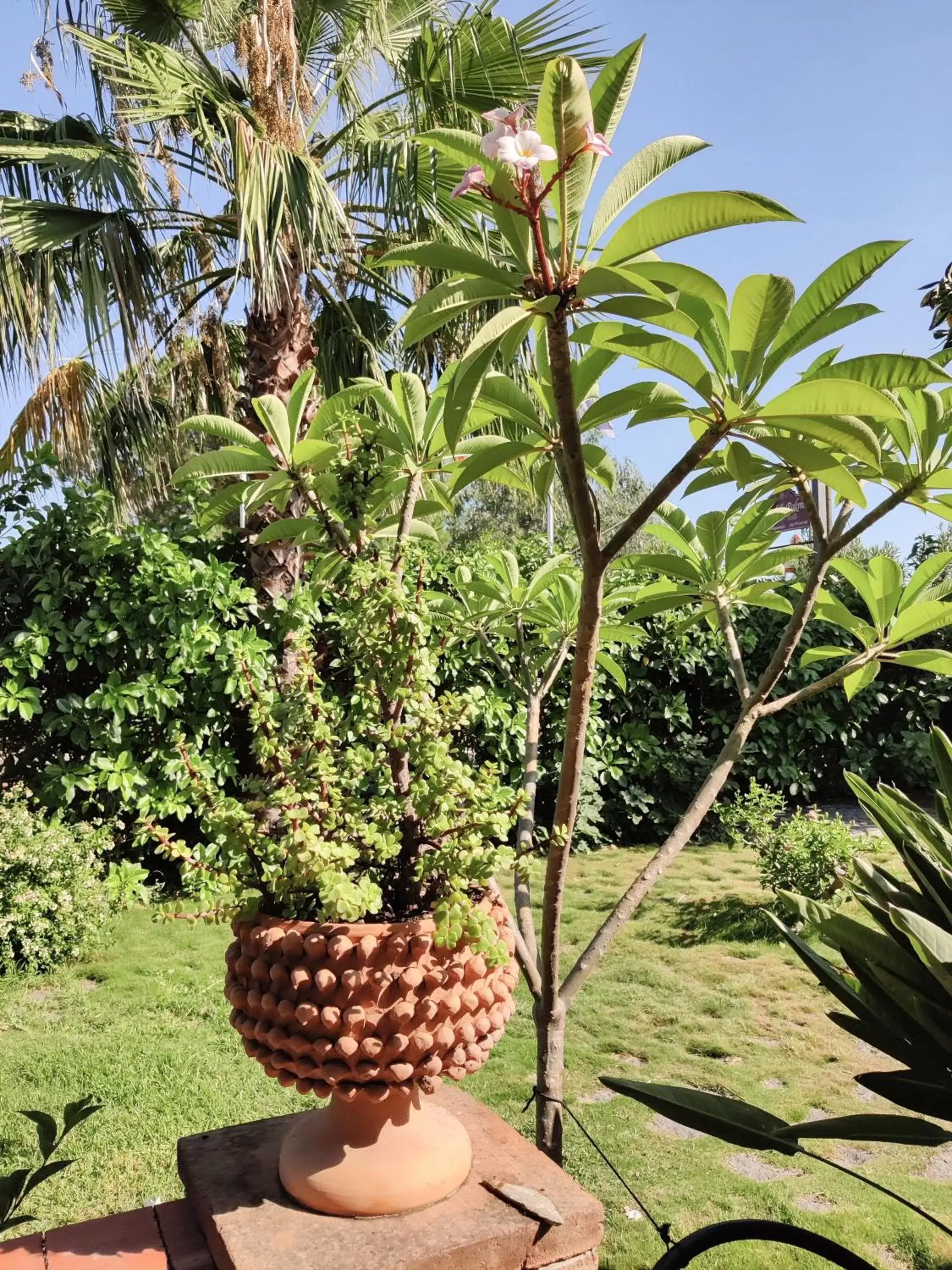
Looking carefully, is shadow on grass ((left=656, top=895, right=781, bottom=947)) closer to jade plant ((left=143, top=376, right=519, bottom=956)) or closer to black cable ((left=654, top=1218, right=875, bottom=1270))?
jade plant ((left=143, top=376, right=519, bottom=956))

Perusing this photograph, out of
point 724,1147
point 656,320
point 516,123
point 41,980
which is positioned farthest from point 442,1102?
point 41,980

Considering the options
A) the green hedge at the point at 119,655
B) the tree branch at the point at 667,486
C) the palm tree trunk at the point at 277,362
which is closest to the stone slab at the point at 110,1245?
the tree branch at the point at 667,486

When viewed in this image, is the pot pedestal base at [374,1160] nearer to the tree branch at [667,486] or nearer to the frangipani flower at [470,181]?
the tree branch at [667,486]

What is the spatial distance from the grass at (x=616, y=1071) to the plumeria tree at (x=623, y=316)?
1.48 m

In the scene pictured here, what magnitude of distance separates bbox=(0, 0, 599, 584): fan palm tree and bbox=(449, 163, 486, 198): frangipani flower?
3.63 meters

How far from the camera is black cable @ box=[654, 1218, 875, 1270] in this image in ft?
2.44

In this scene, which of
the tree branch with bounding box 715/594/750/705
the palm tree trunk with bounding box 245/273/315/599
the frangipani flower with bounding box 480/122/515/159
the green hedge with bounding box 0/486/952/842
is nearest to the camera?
the frangipani flower with bounding box 480/122/515/159

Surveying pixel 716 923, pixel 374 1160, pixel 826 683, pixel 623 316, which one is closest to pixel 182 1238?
pixel 374 1160

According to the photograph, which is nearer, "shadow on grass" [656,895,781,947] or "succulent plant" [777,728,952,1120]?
"succulent plant" [777,728,952,1120]

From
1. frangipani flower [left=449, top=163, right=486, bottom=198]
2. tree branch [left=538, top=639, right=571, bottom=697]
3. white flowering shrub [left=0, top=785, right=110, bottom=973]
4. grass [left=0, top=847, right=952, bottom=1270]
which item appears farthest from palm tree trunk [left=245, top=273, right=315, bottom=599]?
frangipani flower [left=449, top=163, right=486, bottom=198]

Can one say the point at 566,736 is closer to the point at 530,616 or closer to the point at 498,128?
the point at 498,128

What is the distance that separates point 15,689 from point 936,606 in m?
4.05

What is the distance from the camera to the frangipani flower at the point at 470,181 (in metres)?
0.91

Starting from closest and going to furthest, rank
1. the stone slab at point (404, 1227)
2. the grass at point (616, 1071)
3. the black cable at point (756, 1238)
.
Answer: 1. the black cable at point (756, 1238)
2. the stone slab at point (404, 1227)
3. the grass at point (616, 1071)
